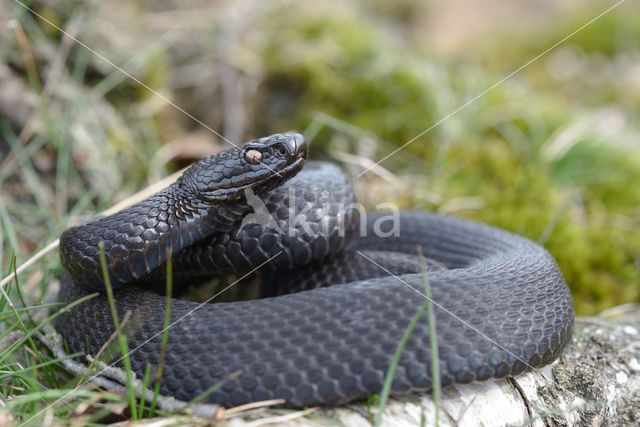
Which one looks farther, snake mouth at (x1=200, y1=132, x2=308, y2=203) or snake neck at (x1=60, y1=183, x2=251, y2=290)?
snake mouth at (x1=200, y1=132, x2=308, y2=203)

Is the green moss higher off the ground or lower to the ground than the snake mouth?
lower

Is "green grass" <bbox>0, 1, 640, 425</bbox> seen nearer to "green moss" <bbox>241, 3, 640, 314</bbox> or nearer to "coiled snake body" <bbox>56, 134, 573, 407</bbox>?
"green moss" <bbox>241, 3, 640, 314</bbox>

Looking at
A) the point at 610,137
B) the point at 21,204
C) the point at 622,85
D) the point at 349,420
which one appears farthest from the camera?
the point at 622,85

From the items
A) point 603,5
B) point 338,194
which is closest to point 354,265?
point 338,194

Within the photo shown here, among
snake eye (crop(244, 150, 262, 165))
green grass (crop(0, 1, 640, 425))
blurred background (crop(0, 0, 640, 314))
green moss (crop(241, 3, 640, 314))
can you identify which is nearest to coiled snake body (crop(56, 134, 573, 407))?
snake eye (crop(244, 150, 262, 165))

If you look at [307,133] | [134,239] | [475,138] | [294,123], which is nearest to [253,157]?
[134,239]

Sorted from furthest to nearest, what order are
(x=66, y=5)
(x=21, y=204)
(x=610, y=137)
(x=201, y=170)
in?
(x=610, y=137) → (x=66, y=5) → (x=21, y=204) → (x=201, y=170)

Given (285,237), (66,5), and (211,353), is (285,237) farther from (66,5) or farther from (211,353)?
(66,5)

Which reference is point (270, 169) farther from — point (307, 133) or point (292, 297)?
point (307, 133)
